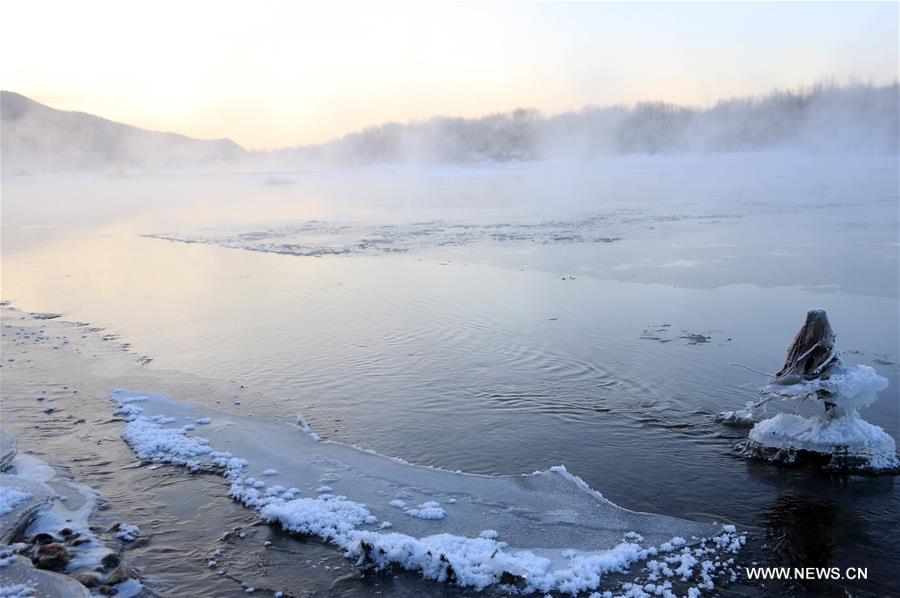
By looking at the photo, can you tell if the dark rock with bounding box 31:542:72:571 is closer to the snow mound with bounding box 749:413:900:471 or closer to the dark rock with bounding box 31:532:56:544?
the dark rock with bounding box 31:532:56:544

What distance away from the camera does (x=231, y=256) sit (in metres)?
18.3

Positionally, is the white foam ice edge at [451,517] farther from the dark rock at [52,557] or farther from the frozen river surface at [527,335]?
the dark rock at [52,557]

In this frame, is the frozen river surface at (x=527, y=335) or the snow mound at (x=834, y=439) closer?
the frozen river surface at (x=527, y=335)

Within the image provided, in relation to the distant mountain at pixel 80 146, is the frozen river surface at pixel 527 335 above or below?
below

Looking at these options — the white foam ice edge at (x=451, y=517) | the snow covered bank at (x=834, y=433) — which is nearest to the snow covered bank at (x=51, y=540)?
the white foam ice edge at (x=451, y=517)

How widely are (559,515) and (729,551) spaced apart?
1.18m

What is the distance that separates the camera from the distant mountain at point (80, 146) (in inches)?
3890

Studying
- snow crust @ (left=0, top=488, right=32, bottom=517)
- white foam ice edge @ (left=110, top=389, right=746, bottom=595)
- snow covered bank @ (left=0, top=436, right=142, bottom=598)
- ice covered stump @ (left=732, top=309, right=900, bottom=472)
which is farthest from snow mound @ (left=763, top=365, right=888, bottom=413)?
snow crust @ (left=0, top=488, right=32, bottom=517)

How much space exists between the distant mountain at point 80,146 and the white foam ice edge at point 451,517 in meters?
98.4

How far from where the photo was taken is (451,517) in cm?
512

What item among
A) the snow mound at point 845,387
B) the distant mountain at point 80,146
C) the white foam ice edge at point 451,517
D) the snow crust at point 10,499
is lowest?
the white foam ice edge at point 451,517

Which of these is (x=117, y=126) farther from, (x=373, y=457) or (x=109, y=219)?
(x=373, y=457)

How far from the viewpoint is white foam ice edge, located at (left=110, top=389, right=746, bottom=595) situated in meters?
4.42

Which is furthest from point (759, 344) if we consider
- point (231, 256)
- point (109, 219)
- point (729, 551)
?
point (109, 219)
